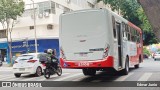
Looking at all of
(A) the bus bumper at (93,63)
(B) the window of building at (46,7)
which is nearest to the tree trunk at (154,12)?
(A) the bus bumper at (93,63)

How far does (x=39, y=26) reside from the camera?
40031 millimetres

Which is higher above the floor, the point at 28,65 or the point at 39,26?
the point at 39,26

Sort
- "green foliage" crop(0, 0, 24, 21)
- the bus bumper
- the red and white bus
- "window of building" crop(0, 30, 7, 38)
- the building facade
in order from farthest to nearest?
1. "window of building" crop(0, 30, 7, 38)
2. the building facade
3. "green foliage" crop(0, 0, 24, 21)
4. the red and white bus
5. the bus bumper

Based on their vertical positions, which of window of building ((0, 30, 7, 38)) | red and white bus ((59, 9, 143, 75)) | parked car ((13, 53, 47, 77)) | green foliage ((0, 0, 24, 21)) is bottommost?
parked car ((13, 53, 47, 77))

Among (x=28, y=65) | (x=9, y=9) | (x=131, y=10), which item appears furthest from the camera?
(x=131, y=10)

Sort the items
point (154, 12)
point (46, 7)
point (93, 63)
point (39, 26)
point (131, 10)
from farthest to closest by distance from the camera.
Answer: point (131, 10) < point (39, 26) < point (46, 7) < point (93, 63) < point (154, 12)

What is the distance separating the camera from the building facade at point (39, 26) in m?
38.8

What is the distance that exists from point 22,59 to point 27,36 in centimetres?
2412

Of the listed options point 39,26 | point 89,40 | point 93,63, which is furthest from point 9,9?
point 93,63

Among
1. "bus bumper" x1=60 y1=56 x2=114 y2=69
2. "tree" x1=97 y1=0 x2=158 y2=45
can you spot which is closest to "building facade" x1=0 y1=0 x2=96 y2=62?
"tree" x1=97 y1=0 x2=158 y2=45

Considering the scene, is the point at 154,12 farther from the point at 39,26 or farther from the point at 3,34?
the point at 3,34

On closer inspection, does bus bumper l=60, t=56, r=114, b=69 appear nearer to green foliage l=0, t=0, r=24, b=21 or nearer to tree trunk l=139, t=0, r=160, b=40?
tree trunk l=139, t=0, r=160, b=40

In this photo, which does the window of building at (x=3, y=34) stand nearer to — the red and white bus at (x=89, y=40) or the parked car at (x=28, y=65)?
the parked car at (x=28, y=65)

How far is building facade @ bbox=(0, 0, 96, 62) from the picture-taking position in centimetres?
3878
